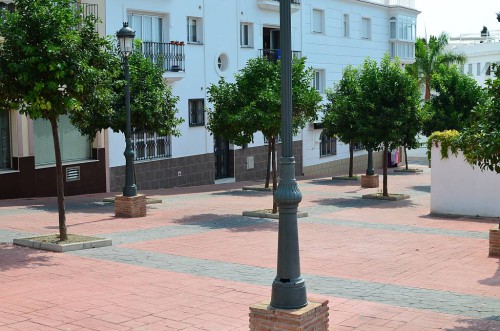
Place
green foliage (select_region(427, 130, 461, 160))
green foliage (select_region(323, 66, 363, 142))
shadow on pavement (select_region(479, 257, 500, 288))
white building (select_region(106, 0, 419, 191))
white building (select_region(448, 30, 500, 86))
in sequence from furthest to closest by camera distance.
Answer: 1. white building (select_region(448, 30, 500, 86))
2. white building (select_region(106, 0, 419, 191))
3. green foliage (select_region(323, 66, 363, 142))
4. green foliage (select_region(427, 130, 461, 160))
5. shadow on pavement (select_region(479, 257, 500, 288))

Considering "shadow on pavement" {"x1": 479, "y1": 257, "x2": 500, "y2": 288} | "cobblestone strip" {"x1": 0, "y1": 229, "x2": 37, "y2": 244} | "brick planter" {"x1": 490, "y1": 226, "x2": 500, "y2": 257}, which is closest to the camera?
"shadow on pavement" {"x1": 479, "y1": 257, "x2": 500, "y2": 288}

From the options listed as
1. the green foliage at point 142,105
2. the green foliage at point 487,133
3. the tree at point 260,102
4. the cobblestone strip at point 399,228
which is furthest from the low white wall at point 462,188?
the green foliage at point 487,133

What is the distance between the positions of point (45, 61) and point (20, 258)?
3.18 metres

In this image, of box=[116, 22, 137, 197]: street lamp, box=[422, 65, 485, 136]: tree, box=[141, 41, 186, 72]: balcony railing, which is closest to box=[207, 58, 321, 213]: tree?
box=[116, 22, 137, 197]: street lamp

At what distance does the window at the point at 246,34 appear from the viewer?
30034mm

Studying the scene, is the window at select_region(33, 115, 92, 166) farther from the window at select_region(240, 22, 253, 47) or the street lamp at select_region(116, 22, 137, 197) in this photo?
the window at select_region(240, 22, 253, 47)

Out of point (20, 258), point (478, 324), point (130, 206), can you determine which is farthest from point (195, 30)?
point (478, 324)

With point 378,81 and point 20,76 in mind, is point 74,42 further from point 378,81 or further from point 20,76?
point 378,81

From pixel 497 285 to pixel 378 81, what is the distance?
12567 millimetres

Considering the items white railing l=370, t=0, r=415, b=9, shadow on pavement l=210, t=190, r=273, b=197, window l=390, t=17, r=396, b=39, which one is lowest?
shadow on pavement l=210, t=190, r=273, b=197

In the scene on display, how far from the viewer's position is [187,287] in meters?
10.1

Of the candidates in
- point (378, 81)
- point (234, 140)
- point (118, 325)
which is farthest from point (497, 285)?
point (378, 81)

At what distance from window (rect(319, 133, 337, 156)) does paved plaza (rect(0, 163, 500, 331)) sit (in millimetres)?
16782

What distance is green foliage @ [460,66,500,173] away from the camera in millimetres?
9295
